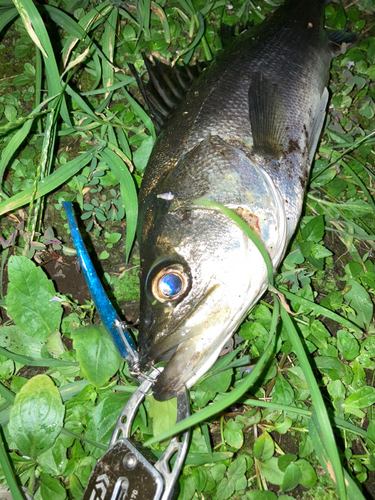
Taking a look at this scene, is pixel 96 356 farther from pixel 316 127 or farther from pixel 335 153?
pixel 335 153

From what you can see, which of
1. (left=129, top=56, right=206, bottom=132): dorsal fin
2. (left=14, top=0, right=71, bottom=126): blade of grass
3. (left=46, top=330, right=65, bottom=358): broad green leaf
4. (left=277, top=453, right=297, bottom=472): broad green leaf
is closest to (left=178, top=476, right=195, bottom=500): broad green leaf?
(left=277, top=453, right=297, bottom=472): broad green leaf

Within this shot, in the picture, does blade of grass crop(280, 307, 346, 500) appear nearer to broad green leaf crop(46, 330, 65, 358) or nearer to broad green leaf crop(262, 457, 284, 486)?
broad green leaf crop(262, 457, 284, 486)

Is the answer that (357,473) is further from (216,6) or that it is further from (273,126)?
(216,6)

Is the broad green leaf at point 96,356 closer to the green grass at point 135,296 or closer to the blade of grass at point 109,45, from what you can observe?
the green grass at point 135,296

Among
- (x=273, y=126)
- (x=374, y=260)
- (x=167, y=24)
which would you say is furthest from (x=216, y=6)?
(x=374, y=260)

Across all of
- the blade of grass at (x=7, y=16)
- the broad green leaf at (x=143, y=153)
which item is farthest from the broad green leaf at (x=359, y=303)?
the blade of grass at (x=7, y=16)

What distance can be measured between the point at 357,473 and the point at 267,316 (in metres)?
0.97

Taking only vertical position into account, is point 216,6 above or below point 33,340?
above

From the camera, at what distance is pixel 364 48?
9.80 ft

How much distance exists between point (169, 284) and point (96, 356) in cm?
65

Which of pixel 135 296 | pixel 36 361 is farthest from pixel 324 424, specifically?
pixel 36 361

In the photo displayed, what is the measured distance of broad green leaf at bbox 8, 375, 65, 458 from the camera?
1893mm

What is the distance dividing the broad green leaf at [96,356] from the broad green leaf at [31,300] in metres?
0.27

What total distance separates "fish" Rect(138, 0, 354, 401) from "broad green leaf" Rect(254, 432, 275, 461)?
612 mm
